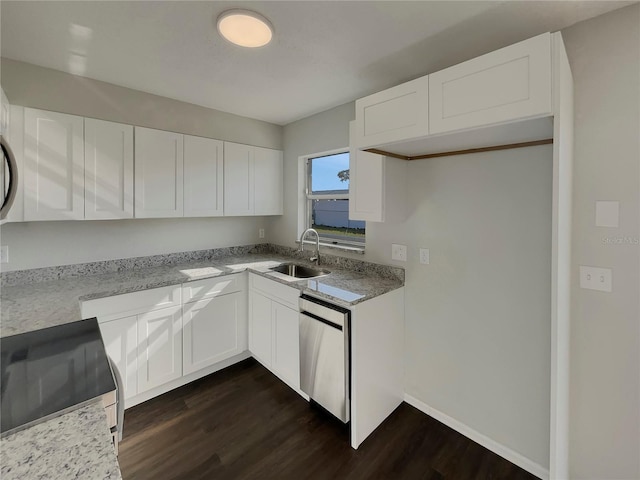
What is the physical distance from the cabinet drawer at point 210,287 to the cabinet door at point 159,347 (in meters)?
0.13

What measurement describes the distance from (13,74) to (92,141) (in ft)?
1.86

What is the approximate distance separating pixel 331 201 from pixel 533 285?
1.86 m

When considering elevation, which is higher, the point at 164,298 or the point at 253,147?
the point at 253,147

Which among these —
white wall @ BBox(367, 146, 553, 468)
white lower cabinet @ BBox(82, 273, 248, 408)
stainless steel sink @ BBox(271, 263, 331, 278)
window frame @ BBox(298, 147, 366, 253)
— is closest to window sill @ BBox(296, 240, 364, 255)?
window frame @ BBox(298, 147, 366, 253)

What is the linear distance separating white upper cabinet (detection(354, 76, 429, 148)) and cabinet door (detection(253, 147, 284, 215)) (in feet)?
5.14

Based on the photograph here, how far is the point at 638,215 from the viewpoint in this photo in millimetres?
1355

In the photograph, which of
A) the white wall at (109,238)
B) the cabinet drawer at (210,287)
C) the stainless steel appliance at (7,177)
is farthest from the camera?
the cabinet drawer at (210,287)

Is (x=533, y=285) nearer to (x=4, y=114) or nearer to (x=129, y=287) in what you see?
(x=129, y=287)

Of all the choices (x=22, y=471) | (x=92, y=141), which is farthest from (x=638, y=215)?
(x=92, y=141)

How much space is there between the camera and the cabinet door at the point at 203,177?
2.64 meters

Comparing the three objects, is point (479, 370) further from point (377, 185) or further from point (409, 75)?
point (409, 75)

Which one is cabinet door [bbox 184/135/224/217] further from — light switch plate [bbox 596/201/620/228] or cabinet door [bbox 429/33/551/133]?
light switch plate [bbox 596/201/620/228]

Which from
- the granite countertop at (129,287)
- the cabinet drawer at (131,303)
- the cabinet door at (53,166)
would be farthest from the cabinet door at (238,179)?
the cabinet door at (53,166)

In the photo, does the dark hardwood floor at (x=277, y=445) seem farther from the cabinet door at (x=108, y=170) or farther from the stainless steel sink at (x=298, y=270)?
the cabinet door at (x=108, y=170)
